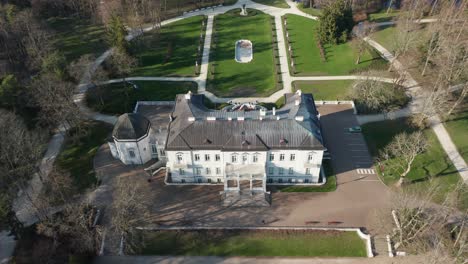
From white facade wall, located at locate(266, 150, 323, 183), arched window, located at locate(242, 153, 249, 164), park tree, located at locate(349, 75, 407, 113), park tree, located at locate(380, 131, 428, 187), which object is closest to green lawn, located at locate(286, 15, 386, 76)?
park tree, located at locate(349, 75, 407, 113)

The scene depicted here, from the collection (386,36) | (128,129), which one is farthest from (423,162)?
(128,129)

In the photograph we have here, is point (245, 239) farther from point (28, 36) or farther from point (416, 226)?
point (28, 36)

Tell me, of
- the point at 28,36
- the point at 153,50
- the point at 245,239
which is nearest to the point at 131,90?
the point at 153,50

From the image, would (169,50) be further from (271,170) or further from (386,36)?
(386,36)

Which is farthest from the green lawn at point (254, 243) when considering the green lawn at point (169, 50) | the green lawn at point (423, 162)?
the green lawn at point (169, 50)

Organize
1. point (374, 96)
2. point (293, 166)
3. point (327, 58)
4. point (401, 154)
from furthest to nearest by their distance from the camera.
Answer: point (327, 58), point (374, 96), point (401, 154), point (293, 166)

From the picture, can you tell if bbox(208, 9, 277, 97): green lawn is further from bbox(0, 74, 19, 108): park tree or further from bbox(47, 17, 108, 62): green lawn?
bbox(0, 74, 19, 108): park tree

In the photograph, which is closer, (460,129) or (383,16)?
(460,129)

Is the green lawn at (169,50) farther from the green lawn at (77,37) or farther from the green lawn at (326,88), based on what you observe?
the green lawn at (326,88)
